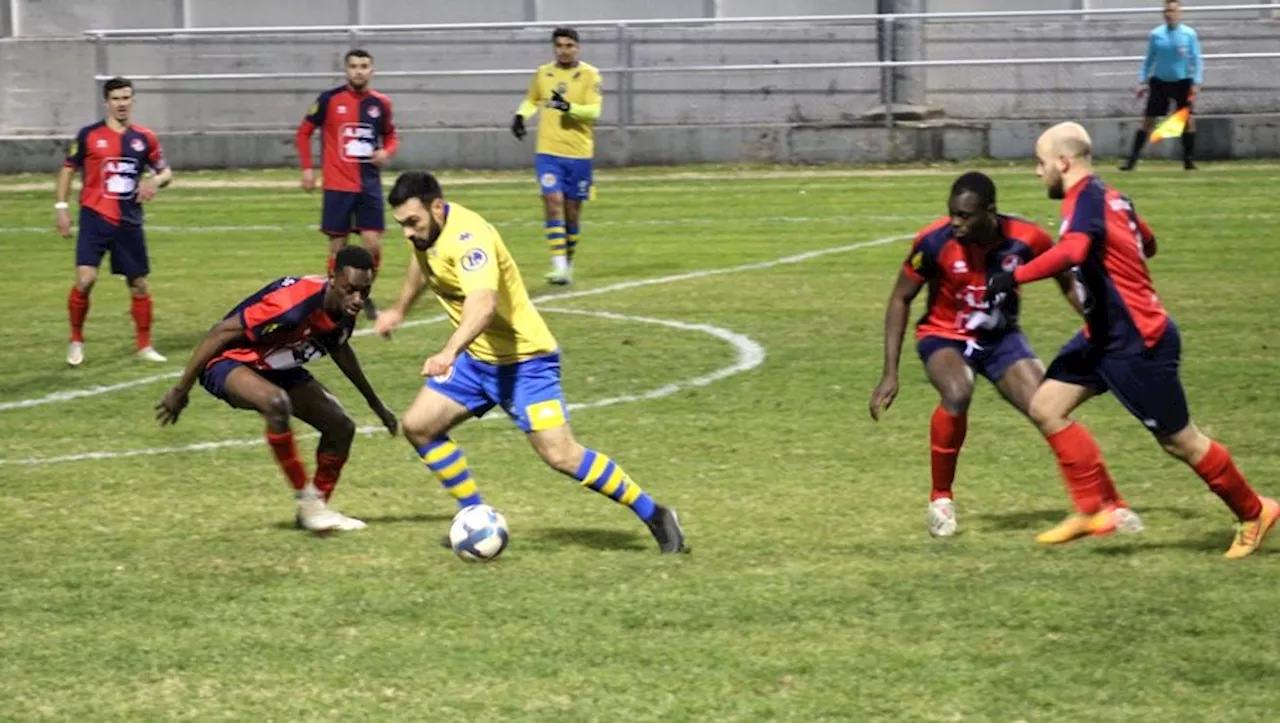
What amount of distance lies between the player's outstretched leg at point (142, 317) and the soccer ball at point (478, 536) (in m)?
6.82

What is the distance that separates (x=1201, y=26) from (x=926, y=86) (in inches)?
168

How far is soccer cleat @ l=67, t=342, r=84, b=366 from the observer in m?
14.7

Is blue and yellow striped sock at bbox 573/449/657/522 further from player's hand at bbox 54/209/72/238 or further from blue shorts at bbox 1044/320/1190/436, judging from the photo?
player's hand at bbox 54/209/72/238

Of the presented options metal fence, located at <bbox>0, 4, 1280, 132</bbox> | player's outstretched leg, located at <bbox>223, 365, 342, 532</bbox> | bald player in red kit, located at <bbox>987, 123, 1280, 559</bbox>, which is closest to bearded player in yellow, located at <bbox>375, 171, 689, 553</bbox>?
player's outstretched leg, located at <bbox>223, 365, 342, 532</bbox>

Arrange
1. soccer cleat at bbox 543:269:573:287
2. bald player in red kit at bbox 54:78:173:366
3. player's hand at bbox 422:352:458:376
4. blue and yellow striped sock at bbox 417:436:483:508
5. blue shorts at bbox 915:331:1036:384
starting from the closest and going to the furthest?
1. player's hand at bbox 422:352:458:376
2. blue and yellow striped sock at bbox 417:436:483:508
3. blue shorts at bbox 915:331:1036:384
4. bald player in red kit at bbox 54:78:173:366
5. soccer cleat at bbox 543:269:573:287

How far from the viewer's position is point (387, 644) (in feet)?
24.3

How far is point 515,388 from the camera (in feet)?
29.0

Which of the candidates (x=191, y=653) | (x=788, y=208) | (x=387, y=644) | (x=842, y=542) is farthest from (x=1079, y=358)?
(x=788, y=208)

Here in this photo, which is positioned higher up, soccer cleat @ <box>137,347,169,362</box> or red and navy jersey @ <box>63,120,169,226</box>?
red and navy jersey @ <box>63,120,169,226</box>

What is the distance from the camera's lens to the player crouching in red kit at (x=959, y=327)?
893cm

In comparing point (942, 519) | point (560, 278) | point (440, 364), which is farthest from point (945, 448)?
point (560, 278)

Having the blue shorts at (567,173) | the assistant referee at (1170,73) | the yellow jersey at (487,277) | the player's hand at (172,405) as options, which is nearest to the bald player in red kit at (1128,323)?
the yellow jersey at (487,277)

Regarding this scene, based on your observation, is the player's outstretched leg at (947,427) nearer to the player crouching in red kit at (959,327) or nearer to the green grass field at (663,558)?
the player crouching in red kit at (959,327)

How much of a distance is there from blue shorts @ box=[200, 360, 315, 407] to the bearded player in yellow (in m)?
0.94
